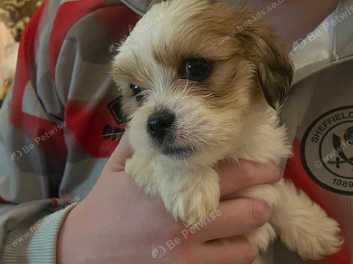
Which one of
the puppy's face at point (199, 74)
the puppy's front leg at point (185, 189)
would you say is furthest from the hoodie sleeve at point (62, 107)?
the puppy's front leg at point (185, 189)

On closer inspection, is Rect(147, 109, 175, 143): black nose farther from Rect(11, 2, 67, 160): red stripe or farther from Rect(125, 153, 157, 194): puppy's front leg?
Rect(11, 2, 67, 160): red stripe

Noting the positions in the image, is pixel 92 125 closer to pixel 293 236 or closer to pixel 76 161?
pixel 76 161

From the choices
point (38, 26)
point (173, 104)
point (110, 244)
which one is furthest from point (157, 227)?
point (38, 26)

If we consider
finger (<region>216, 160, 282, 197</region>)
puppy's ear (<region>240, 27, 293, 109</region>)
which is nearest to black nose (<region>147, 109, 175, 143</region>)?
finger (<region>216, 160, 282, 197</region>)

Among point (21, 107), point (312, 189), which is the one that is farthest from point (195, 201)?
point (21, 107)

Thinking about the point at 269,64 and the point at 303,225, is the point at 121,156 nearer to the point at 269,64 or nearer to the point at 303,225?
the point at 269,64

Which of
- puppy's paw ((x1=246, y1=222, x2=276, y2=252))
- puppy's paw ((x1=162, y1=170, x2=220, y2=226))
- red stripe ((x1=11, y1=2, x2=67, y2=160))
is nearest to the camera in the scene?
puppy's paw ((x1=162, y1=170, x2=220, y2=226))

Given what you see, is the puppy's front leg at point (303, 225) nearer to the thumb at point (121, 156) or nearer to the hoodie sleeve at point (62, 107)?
the thumb at point (121, 156)
